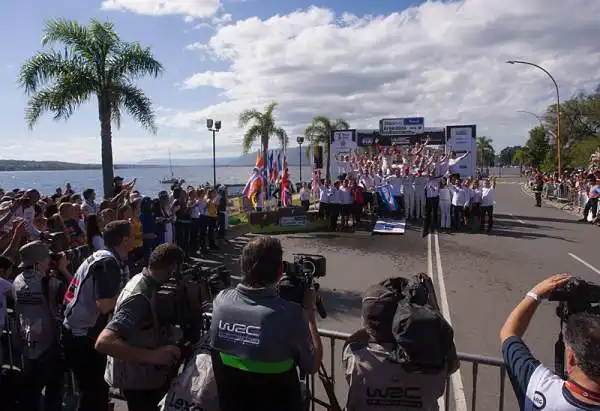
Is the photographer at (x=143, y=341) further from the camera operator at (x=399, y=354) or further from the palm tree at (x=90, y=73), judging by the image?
the palm tree at (x=90, y=73)

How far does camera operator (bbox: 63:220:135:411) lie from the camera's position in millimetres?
3381

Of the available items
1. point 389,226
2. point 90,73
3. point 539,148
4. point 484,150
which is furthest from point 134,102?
point 484,150

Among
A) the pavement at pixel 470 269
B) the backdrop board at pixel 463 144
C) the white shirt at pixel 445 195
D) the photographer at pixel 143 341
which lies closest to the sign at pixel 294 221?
the pavement at pixel 470 269

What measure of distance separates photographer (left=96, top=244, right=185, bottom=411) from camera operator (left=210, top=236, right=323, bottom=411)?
1.64ft

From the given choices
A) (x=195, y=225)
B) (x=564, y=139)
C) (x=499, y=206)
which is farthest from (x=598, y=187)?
(x=564, y=139)

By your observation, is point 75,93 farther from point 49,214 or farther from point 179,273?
Answer: point 179,273

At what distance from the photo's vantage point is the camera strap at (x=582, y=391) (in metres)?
1.81

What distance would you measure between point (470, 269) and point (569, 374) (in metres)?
9.18

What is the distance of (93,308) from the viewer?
3502mm

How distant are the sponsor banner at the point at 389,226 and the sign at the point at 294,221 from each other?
8.50 ft

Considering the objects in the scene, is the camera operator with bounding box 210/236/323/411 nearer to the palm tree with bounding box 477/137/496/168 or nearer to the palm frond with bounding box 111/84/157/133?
the palm frond with bounding box 111/84/157/133

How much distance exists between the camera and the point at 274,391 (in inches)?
95.0

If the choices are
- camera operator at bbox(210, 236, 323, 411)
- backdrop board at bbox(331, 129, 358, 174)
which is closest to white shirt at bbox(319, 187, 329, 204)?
backdrop board at bbox(331, 129, 358, 174)

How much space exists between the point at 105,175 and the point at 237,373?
14302 millimetres
